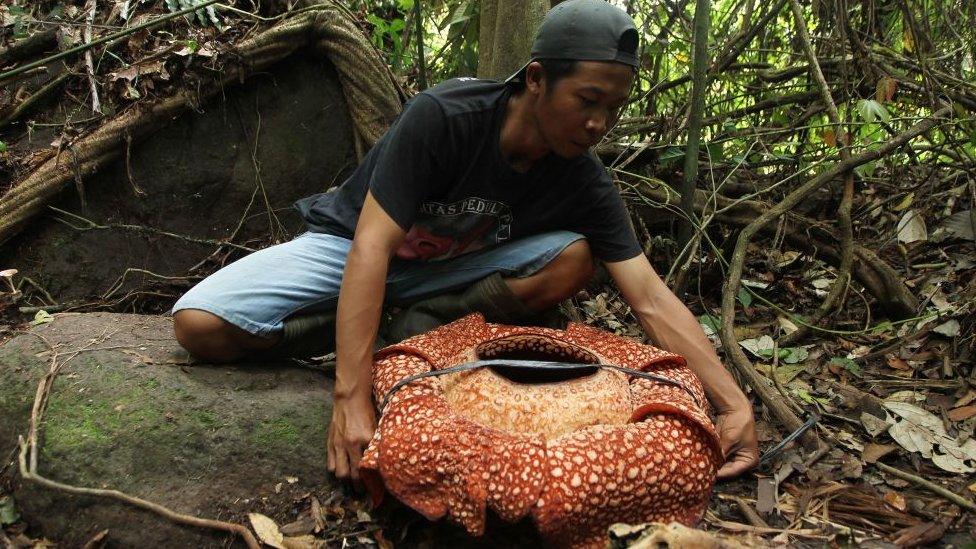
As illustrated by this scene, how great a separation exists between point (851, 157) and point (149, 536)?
10.7ft

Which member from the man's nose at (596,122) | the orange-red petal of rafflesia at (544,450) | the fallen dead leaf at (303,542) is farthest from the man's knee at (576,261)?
the fallen dead leaf at (303,542)

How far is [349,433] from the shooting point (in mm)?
2186

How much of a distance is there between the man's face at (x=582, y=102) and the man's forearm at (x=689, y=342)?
2.28ft

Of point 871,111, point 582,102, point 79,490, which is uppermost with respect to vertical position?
point 582,102

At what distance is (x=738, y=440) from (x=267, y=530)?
5.04ft

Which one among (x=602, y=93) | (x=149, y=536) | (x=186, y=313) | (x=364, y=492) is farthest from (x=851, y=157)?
(x=149, y=536)

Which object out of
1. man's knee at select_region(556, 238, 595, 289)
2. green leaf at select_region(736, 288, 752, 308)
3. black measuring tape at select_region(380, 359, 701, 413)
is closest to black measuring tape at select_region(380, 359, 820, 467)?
black measuring tape at select_region(380, 359, 701, 413)

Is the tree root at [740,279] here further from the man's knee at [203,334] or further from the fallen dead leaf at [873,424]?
the man's knee at [203,334]

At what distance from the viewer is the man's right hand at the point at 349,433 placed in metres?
2.17

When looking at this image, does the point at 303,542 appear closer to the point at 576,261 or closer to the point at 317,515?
the point at 317,515

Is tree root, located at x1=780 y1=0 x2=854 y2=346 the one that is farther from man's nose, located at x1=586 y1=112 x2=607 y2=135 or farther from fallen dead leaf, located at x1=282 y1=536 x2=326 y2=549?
fallen dead leaf, located at x1=282 y1=536 x2=326 y2=549

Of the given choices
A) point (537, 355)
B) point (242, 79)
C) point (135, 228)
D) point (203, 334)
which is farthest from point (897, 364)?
point (135, 228)

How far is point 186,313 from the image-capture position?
2529mm

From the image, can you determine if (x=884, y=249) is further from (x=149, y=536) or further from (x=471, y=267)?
(x=149, y=536)
